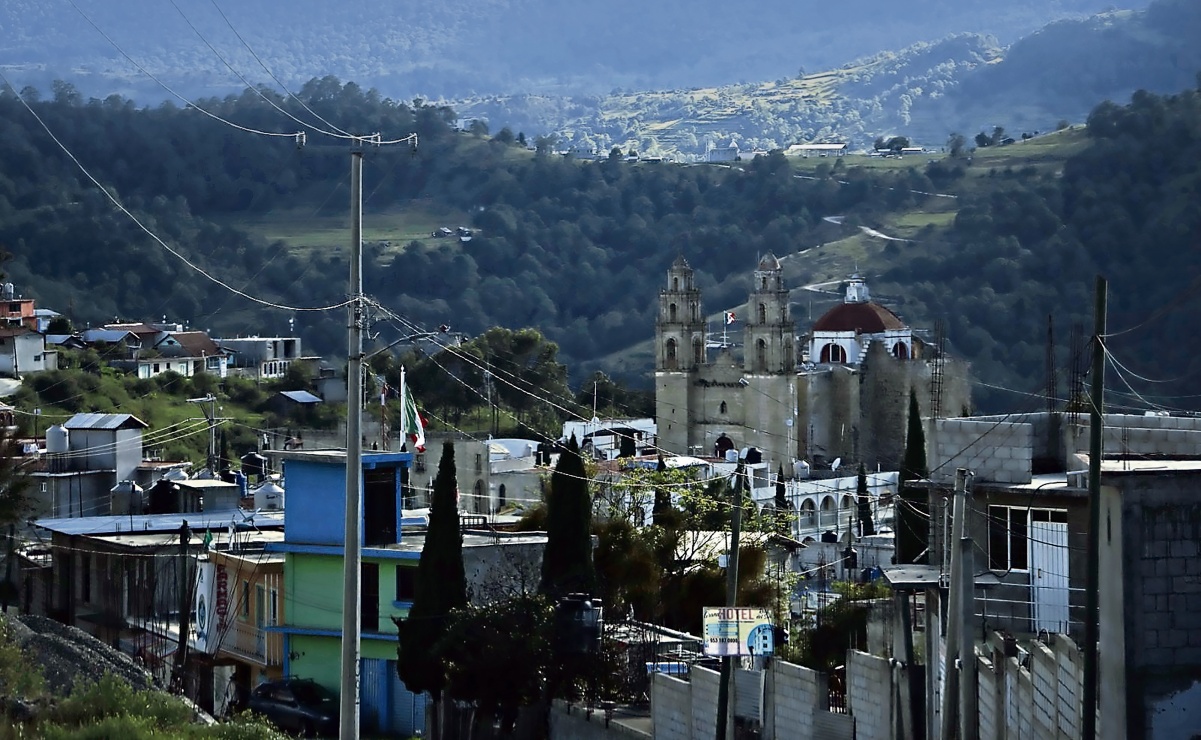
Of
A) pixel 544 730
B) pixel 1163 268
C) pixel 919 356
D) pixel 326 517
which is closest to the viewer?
pixel 544 730

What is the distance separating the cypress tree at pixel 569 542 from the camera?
26.6 metres

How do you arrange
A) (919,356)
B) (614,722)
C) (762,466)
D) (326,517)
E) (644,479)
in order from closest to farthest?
(614,722)
(326,517)
(644,479)
(762,466)
(919,356)

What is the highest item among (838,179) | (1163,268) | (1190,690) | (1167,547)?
(838,179)

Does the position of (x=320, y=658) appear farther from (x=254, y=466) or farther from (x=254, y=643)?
(x=254, y=466)

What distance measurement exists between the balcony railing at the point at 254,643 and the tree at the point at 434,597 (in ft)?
15.0

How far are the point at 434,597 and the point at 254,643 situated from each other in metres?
6.39

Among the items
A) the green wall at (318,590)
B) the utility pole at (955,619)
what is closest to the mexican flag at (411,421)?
the green wall at (318,590)

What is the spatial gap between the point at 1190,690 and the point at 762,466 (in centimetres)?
5051

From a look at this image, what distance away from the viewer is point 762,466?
6719 cm

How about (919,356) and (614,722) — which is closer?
(614,722)

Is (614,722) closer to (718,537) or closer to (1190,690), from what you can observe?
(1190,690)

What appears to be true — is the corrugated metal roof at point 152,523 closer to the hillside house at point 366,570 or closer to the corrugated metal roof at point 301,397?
the hillside house at point 366,570

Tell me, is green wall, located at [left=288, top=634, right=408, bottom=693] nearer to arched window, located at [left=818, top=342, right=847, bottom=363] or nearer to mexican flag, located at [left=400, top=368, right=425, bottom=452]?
mexican flag, located at [left=400, top=368, right=425, bottom=452]

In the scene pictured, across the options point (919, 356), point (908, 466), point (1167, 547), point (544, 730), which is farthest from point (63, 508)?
point (919, 356)
